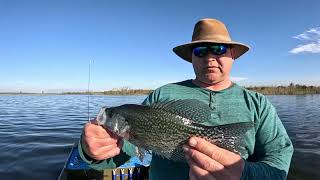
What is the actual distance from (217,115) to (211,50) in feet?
2.33

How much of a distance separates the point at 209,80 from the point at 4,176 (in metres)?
11.6

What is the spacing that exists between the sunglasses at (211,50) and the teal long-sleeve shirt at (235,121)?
37cm

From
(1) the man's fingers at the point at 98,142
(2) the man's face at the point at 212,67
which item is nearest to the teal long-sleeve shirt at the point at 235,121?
(2) the man's face at the point at 212,67

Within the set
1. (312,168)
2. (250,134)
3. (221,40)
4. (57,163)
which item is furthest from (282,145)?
(57,163)

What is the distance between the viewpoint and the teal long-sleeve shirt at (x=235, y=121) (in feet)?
10.7

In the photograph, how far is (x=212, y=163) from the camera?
7.63 ft

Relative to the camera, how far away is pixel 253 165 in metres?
2.75

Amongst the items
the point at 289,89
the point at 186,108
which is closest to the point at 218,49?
the point at 186,108

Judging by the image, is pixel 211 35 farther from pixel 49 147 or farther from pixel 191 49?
pixel 49 147

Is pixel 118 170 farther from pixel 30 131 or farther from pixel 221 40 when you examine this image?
pixel 30 131

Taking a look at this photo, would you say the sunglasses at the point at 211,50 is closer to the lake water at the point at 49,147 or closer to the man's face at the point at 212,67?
the man's face at the point at 212,67

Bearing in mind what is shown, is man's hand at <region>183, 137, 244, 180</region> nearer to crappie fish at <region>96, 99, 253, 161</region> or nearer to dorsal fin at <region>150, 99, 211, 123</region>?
crappie fish at <region>96, 99, 253, 161</region>

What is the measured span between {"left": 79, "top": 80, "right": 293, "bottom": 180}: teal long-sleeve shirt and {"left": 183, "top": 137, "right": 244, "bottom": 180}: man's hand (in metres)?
0.83

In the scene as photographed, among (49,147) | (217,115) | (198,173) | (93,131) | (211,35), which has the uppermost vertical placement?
(211,35)
